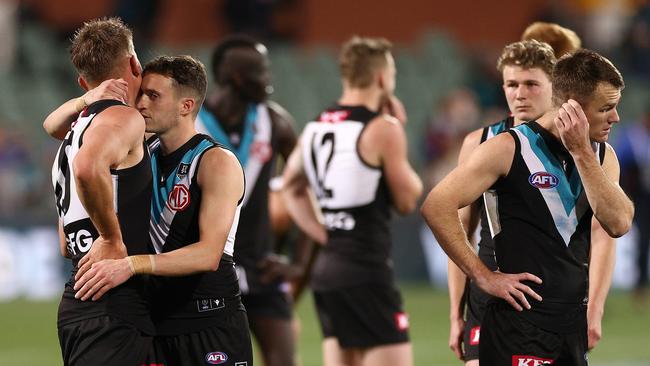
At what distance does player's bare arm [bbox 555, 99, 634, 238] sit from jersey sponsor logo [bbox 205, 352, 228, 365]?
5.79 ft

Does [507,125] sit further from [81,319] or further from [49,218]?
[49,218]

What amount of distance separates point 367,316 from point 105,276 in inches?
114

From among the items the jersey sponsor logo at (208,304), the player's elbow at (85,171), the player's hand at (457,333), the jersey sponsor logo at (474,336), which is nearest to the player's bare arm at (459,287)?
the player's hand at (457,333)

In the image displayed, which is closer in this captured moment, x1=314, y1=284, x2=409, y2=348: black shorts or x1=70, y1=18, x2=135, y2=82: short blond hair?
x1=70, y1=18, x2=135, y2=82: short blond hair

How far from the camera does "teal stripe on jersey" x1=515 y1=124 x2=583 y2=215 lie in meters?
5.43

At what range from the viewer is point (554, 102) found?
214 inches

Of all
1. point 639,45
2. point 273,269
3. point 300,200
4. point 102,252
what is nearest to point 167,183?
point 102,252

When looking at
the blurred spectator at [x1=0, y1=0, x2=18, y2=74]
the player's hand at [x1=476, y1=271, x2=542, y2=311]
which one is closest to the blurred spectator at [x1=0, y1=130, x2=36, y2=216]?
the blurred spectator at [x1=0, y1=0, x2=18, y2=74]

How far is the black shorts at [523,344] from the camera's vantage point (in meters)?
5.46

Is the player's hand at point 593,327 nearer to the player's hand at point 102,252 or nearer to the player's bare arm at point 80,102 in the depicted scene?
the player's hand at point 102,252

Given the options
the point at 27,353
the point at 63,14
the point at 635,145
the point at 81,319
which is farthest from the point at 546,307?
the point at 63,14

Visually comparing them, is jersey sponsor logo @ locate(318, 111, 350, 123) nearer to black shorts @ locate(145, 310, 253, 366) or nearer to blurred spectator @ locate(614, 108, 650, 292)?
black shorts @ locate(145, 310, 253, 366)

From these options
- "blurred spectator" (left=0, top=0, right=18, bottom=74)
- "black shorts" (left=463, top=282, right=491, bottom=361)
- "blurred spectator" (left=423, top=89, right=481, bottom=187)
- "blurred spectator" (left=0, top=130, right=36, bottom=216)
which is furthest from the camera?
"blurred spectator" (left=0, top=0, right=18, bottom=74)

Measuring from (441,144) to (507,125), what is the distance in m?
12.3
